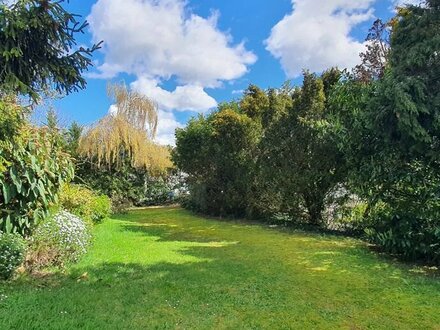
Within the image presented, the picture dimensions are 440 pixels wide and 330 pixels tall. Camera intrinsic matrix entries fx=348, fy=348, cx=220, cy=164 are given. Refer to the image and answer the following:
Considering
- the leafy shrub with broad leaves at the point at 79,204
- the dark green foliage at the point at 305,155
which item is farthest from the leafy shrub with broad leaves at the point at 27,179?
the dark green foliage at the point at 305,155

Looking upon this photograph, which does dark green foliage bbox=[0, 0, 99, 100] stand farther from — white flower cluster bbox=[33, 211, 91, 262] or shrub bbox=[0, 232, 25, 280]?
white flower cluster bbox=[33, 211, 91, 262]

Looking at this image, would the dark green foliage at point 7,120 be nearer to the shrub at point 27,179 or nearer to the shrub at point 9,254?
the shrub at point 27,179

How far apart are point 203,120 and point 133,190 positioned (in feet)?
19.6

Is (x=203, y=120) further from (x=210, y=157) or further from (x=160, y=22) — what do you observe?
(x=160, y=22)

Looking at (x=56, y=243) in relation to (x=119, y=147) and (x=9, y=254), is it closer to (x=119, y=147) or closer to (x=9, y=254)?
(x=9, y=254)

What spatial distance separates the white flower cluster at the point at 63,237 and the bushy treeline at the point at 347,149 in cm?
614

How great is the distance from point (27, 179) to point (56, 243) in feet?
4.59

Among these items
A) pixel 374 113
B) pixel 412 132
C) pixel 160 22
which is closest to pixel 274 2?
pixel 160 22

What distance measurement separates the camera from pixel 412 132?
616cm

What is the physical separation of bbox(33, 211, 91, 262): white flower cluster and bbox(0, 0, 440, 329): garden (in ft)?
0.10

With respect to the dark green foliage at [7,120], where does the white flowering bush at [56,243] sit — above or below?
below

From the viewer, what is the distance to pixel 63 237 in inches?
261

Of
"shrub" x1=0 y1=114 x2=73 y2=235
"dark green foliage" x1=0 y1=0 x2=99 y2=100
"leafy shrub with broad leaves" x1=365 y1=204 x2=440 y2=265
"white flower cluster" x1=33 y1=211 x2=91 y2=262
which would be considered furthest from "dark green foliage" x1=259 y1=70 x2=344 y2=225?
"dark green foliage" x1=0 y1=0 x2=99 y2=100

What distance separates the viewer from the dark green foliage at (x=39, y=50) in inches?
137
